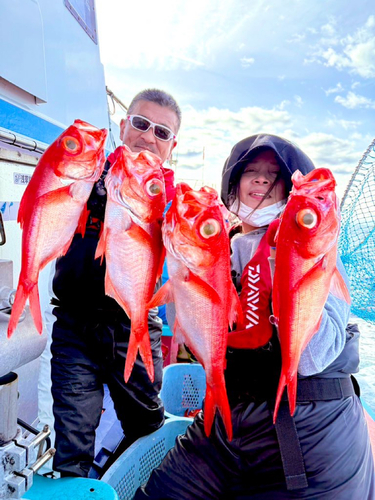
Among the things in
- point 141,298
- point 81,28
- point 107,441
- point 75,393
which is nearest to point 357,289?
point 107,441

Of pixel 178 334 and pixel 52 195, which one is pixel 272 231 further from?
pixel 52 195

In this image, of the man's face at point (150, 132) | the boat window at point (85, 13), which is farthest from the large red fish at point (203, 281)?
the boat window at point (85, 13)

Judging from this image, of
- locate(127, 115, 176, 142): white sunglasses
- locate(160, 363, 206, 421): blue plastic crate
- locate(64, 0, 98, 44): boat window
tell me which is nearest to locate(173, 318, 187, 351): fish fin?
locate(127, 115, 176, 142): white sunglasses

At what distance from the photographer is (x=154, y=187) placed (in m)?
1.30

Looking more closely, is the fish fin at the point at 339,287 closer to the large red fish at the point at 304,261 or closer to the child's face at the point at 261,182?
the large red fish at the point at 304,261

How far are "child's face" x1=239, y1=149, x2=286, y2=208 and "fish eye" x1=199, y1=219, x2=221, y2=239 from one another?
2.98 feet

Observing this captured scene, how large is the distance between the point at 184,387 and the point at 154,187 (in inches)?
130

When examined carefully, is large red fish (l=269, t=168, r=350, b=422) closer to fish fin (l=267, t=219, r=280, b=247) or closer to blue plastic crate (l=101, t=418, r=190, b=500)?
fish fin (l=267, t=219, r=280, b=247)

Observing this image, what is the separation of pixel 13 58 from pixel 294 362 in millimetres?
3087

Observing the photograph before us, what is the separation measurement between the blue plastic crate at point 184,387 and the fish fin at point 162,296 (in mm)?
2732

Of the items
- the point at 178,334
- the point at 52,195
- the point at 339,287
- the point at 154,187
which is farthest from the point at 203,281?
the point at 52,195

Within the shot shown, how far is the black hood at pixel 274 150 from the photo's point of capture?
6.48 feet

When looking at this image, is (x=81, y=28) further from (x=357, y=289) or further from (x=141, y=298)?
Answer: (x=357, y=289)

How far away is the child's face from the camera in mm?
2088
